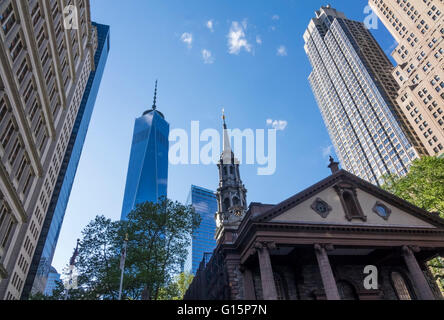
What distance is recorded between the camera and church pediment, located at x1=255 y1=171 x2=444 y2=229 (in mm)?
22797

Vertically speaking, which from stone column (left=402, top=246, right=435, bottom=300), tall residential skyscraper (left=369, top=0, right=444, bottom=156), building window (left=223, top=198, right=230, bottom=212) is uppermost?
tall residential skyscraper (left=369, top=0, right=444, bottom=156)

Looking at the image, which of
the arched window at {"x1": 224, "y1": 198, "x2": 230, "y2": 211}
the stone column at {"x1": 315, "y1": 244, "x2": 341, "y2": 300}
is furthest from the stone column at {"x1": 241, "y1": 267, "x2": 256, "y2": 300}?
the arched window at {"x1": 224, "y1": 198, "x2": 230, "y2": 211}

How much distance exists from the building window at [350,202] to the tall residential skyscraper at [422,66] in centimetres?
7303

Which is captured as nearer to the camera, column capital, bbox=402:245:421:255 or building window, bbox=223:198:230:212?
column capital, bbox=402:245:421:255

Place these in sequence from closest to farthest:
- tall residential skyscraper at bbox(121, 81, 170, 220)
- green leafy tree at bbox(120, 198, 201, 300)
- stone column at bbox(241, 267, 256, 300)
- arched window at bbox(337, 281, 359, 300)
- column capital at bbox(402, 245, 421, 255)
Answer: stone column at bbox(241, 267, 256, 300) → column capital at bbox(402, 245, 421, 255) → arched window at bbox(337, 281, 359, 300) → green leafy tree at bbox(120, 198, 201, 300) → tall residential skyscraper at bbox(121, 81, 170, 220)

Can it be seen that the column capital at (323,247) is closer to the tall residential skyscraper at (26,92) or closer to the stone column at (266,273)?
the stone column at (266,273)

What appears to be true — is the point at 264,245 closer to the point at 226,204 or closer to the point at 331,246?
the point at 331,246

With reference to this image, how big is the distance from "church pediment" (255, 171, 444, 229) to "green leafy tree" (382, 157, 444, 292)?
8.38m

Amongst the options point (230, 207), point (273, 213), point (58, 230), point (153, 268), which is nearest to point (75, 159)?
point (58, 230)

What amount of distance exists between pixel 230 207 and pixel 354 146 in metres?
88.9

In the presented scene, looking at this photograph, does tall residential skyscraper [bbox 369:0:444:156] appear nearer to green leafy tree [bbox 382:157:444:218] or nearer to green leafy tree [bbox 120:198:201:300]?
green leafy tree [bbox 382:157:444:218]

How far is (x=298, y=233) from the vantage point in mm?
21672
